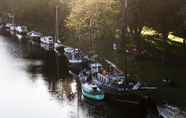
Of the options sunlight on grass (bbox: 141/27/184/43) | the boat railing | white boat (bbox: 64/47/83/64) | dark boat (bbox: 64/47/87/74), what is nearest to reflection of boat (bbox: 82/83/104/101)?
the boat railing

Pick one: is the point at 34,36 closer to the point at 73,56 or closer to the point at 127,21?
the point at 73,56

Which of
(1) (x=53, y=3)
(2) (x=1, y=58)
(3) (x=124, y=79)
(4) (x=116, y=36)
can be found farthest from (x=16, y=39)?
(3) (x=124, y=79)

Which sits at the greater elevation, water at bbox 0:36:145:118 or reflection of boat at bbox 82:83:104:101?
reflection of boat at bbox 82:83:104:101

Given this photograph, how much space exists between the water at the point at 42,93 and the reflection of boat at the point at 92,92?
0.89 m

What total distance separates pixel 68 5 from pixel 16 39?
19.0 m

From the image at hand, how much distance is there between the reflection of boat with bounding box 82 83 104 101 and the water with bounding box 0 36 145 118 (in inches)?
34.9

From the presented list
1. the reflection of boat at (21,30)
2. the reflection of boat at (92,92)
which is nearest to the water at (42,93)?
the reflection of boat at (92,92)

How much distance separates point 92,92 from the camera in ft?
247

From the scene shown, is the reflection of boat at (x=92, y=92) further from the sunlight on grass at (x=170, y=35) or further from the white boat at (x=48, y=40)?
the white boat at (x=48, y=40)

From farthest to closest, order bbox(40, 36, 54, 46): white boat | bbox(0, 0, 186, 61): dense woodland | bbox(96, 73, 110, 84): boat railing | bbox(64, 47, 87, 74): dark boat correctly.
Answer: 1. bbox(40, 36, 54, 46): white boat
2. bbox(64, 47, 87, 74): dark boat
3. bbox(0, 0, 186, 61): dense woodland
4. bbox(96, 73, 110, 84): boat railing

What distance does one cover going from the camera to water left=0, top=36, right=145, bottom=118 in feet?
233

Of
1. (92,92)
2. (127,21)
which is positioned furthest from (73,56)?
(92,92)

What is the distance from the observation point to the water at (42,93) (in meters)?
71.1

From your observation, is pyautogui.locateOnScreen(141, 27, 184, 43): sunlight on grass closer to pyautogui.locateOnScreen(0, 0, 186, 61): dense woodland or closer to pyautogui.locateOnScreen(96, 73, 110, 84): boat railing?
pyautogui.locateOnScreen(0, 0, 186, 61): dense woodland
